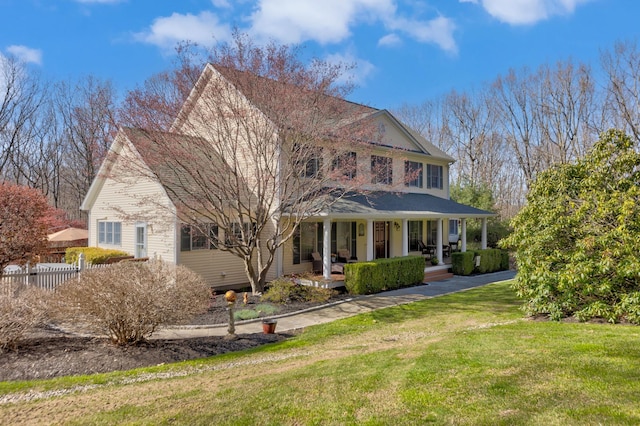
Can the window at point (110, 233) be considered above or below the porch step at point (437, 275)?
above

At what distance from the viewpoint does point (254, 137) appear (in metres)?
14.2

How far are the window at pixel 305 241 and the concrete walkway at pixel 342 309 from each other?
4203mm

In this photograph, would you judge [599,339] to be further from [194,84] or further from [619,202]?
[194,84]

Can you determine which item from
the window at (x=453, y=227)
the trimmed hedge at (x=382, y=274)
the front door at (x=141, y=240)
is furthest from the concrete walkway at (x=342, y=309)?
the window at (x=453, y=227)

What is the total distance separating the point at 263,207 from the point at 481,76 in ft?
107

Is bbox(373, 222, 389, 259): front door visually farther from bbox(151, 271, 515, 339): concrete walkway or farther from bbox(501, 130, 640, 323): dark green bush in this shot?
bbox(501, 130, 640, 323): dark green bush

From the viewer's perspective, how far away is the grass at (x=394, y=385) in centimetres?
438

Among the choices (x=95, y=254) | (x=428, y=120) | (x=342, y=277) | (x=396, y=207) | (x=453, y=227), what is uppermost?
(x=428, y=120)

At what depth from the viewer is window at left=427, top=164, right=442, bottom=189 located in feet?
77.5

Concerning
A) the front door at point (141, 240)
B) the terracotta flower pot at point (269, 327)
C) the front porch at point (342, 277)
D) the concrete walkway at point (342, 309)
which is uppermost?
the front door at point (141, 240)

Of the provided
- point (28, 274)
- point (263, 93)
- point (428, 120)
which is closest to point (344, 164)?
point (263, 93)

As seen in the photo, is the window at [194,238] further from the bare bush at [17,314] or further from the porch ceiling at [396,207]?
the bare bush at [17,314]

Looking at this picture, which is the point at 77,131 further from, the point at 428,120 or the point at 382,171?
the point at 428,120

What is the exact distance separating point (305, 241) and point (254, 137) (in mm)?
5773
